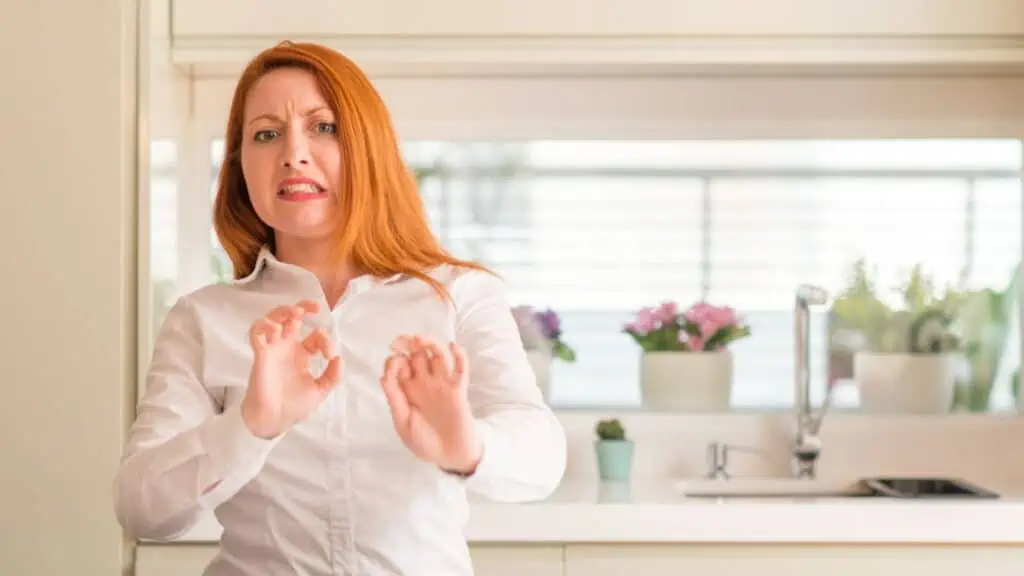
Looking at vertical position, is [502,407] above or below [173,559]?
above

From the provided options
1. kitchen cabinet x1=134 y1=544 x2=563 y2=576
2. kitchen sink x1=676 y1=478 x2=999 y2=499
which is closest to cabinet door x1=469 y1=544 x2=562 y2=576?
kitchen cabinet x1=134 y1=544 x2=563 y2=576

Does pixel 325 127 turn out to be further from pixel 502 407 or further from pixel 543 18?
pixel 543 18

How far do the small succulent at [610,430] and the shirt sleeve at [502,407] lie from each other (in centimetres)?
100

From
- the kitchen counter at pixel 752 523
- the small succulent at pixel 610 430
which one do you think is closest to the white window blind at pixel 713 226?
the small succulent at pixel 610 430

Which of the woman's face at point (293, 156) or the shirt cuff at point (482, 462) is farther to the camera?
the woman's face at point (293, 156)


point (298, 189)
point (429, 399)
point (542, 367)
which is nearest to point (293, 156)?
point (298, 189)

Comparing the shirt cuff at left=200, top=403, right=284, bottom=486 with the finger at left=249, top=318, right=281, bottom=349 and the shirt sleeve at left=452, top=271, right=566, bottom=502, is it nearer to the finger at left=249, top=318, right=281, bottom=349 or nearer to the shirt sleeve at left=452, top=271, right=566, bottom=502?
the finger at left=249, top=318, right=281, bottom=349

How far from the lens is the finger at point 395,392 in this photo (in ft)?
3.79

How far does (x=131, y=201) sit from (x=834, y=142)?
1480mm

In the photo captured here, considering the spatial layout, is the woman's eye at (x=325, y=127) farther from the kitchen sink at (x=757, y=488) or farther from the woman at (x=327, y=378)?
→ the kitchen sink at (x=757, y=488)

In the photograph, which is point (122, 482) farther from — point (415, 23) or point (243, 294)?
point (415, 23)

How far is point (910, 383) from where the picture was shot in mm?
2658

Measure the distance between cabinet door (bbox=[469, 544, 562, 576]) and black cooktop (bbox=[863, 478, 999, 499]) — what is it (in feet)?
2.45

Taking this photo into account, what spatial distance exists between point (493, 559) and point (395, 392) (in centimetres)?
96
